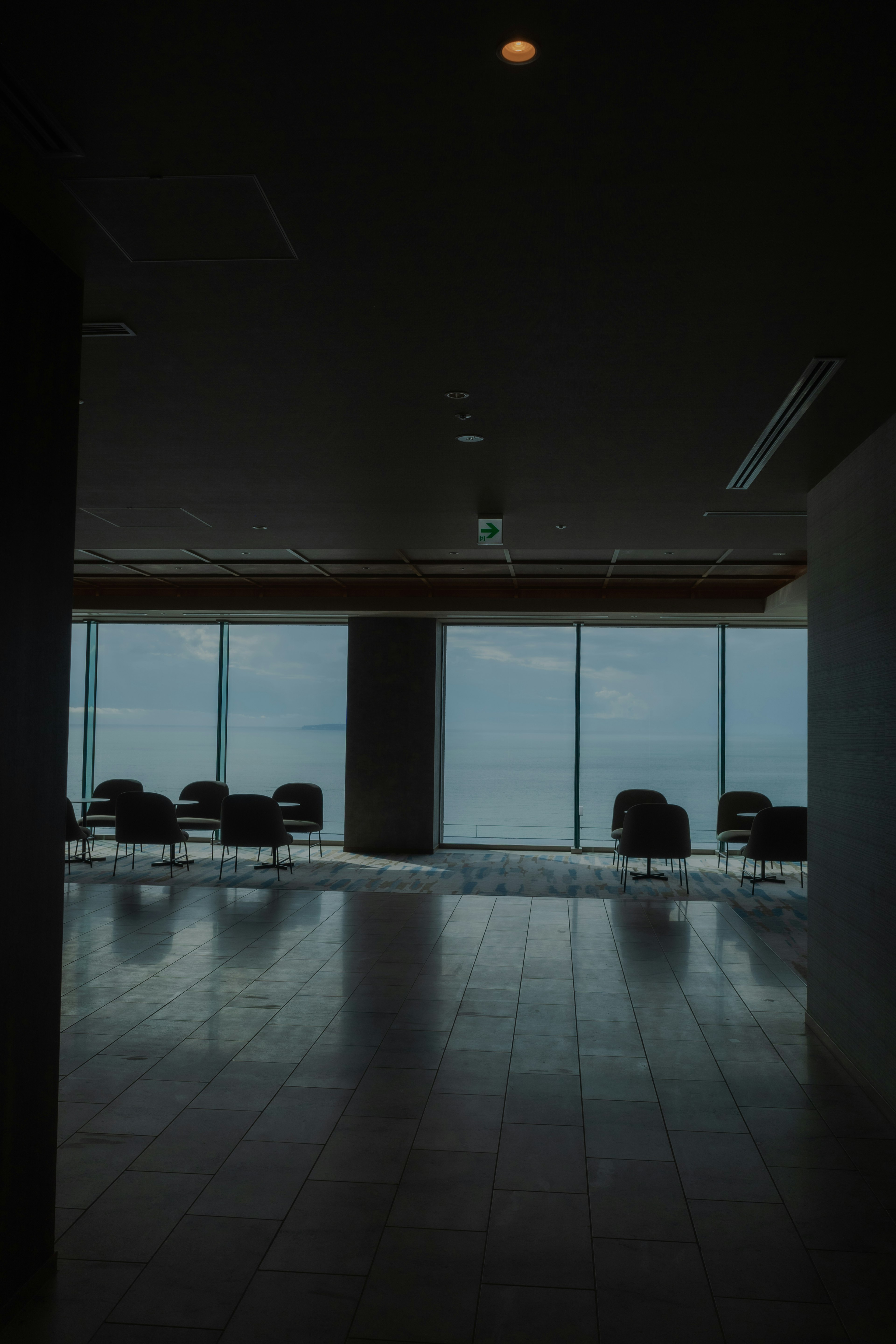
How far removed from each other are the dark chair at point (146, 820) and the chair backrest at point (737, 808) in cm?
625

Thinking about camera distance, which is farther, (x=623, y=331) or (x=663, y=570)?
(x=663, y=570)

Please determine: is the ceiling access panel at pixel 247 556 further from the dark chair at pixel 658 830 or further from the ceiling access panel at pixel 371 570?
the dark chair at pixel 658 830

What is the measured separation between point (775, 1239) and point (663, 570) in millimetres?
7495

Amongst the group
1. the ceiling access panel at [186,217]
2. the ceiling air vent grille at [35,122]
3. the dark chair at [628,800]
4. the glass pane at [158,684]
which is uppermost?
the ceiling access panel at [186,217]

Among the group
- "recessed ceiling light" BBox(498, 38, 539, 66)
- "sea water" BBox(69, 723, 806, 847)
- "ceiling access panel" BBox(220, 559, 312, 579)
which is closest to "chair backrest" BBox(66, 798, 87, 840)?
"sea water" BBox(69, 723, 806, 847)

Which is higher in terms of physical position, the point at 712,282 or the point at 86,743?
the point at 712,282

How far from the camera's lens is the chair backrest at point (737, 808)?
36.4 feet

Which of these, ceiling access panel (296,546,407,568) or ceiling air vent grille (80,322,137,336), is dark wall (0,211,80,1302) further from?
ceiling access panel (296,546,407,568)

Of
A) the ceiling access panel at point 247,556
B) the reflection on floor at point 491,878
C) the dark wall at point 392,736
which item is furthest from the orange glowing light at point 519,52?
the dark wall at point 392,736

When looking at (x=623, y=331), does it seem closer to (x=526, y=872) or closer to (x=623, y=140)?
(x=623, y=140)

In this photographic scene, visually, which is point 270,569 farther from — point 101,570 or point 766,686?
point 766,686

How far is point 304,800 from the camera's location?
37.3 ft

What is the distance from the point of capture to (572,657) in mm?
12656

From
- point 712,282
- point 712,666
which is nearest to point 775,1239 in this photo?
point 712,282
